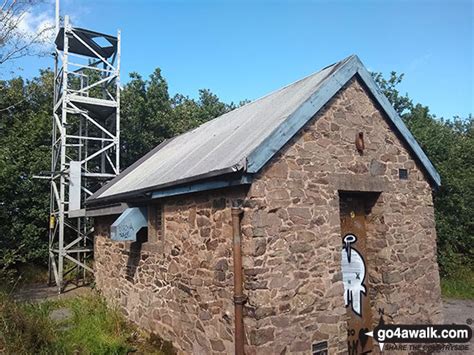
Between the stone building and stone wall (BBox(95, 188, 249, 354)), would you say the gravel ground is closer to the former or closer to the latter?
the stone building

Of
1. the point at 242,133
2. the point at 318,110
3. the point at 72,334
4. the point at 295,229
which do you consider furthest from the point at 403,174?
the point at 72,334

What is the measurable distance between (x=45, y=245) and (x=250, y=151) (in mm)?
12974

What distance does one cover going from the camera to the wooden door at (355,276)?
6406mm

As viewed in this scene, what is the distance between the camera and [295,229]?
548 centimetres

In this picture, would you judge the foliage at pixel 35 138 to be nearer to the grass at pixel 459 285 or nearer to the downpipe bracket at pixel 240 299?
the downpipe bracket at pixel 240 299

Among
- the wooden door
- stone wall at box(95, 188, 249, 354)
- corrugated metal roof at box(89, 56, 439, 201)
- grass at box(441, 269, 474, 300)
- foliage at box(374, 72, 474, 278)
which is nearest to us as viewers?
corrugated metal roof at box(89, 56, 439, 201)

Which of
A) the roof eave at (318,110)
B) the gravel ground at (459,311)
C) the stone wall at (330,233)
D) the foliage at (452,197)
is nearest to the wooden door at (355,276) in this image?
the stone wall at (330,233)

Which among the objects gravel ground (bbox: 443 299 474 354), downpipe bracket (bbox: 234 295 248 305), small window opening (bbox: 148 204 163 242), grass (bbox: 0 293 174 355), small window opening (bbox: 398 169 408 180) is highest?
small window opening (bbox: 398 169 408 180)

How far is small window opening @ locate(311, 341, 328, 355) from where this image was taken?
539 cm

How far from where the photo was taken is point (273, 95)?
320 inches

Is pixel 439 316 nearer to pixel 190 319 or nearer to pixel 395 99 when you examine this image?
pixel 190 319

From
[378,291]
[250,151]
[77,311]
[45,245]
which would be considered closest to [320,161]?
[250,151]

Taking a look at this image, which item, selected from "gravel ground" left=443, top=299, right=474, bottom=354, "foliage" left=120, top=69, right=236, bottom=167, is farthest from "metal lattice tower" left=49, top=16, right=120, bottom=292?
"gravel ground" left=443, top=299, right=474, bottom=354

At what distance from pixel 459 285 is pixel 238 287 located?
11.2m
